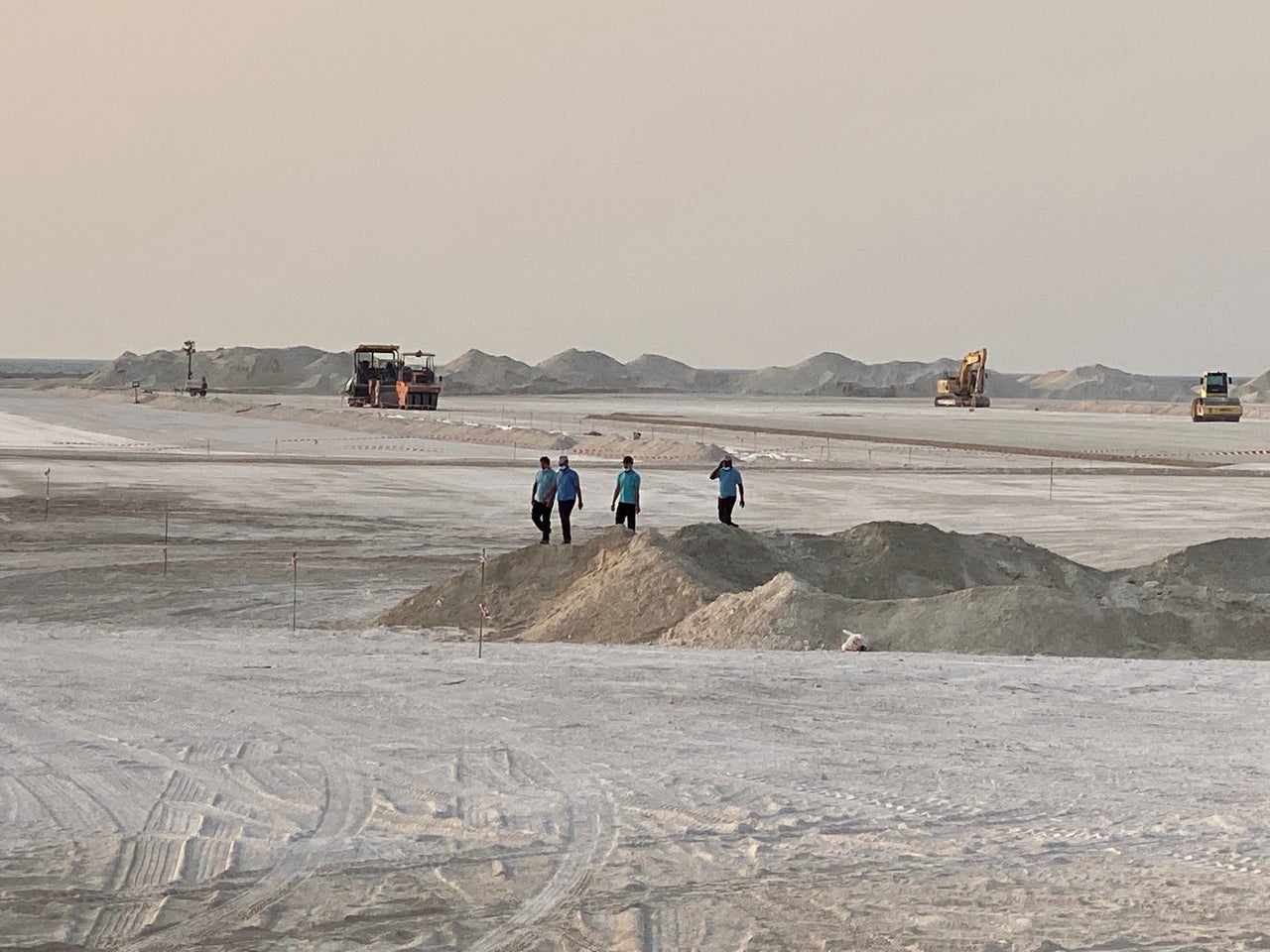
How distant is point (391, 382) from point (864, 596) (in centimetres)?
6517

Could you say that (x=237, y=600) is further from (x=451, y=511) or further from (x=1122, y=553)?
(x=1122, y=553)

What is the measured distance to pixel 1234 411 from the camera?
3275 inches

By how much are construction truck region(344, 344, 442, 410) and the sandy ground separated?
59291mm

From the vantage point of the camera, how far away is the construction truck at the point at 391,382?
265ft

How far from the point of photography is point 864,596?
1972 centimetres

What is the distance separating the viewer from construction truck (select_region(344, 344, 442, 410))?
8062cm

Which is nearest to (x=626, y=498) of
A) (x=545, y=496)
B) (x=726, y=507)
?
(x=545, y=496)

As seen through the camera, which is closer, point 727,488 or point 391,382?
point 727,488

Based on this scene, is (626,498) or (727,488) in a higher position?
(727,488)

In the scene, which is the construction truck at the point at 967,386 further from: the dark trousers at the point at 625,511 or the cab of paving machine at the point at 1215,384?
the dark trousers at the point at 625,511

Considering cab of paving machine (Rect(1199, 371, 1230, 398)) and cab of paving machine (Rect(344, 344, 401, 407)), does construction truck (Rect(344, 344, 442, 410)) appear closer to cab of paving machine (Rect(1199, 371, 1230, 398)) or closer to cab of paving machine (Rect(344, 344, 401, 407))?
cab of paving machine (Rect(344, 344, 401, 407))

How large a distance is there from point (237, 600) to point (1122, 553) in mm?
13657

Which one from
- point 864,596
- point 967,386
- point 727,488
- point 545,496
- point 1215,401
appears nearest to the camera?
point 864,596

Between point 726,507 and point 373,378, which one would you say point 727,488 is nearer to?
point 726,507
